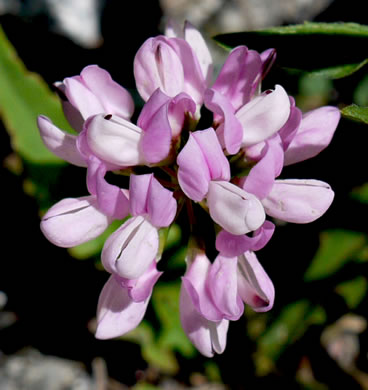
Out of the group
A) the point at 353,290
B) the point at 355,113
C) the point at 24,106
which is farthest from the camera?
the point at 353,290

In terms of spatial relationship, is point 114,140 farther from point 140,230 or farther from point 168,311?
point 168,311

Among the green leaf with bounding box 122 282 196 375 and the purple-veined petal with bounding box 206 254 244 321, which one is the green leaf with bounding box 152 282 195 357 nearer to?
the green leaf with bounding box 122 282 196 375

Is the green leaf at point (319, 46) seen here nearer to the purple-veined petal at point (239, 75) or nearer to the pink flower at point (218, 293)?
the purple-veined petal at point (239, 75)

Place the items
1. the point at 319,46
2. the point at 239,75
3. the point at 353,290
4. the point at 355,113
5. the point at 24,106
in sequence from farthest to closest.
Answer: the point at 353,290 < the point at 24,106 < the point at 319,46 < the point at 239,75 < the point at 355,113

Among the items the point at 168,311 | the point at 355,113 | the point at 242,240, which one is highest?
the point at 355,113

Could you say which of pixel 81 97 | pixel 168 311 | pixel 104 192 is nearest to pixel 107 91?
pixel 81 97

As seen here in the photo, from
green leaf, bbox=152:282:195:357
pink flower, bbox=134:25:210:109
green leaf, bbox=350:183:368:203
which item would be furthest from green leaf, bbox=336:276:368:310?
pink flower, bbox=134:25:210:109
